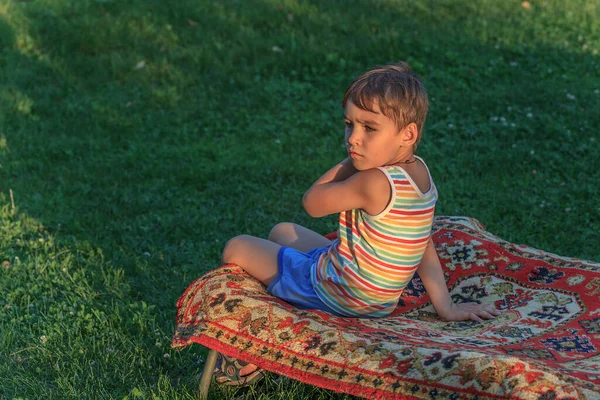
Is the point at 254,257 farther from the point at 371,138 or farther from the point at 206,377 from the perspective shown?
the point at 371,138

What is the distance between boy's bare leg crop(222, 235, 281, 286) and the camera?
12.5 ft

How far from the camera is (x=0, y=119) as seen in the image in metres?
7.33

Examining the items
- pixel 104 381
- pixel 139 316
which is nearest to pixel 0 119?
pixel 139 316

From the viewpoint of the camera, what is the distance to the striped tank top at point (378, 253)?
3.40 m

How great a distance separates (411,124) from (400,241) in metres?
0.52

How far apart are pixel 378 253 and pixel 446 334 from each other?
1.68 feet

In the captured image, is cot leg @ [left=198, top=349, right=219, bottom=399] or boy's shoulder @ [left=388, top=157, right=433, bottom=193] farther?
cot leg @ [left=198, top=349, right=219, bottom=399]

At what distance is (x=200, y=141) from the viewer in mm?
7125

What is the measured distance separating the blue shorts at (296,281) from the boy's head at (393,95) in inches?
32.7

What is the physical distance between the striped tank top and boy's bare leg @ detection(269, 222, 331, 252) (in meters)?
0.40

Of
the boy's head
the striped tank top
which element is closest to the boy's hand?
the striped tank top

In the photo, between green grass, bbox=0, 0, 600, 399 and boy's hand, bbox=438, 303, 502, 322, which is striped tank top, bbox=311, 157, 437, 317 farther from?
green grass, bbox=0, 0, 600, 399

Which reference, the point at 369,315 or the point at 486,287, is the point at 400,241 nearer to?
the point at 369,315

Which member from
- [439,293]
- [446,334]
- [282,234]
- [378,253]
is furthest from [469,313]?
[282,234]
